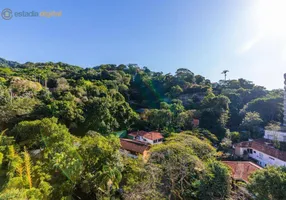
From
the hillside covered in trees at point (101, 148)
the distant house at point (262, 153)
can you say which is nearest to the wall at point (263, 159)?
the distant house at point (262, 153)

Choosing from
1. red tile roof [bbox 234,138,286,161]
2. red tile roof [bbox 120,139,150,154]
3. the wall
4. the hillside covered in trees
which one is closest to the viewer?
the hillside covered in trees

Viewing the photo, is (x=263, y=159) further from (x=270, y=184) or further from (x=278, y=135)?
(x=270, y=184)

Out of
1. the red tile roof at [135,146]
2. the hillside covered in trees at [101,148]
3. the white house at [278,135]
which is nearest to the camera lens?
the hillside covered in trees at [101,148]

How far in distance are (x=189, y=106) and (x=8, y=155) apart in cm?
3444

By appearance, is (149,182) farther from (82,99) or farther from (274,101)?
(274,101)

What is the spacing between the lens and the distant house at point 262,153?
2059cm

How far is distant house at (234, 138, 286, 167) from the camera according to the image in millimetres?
20594

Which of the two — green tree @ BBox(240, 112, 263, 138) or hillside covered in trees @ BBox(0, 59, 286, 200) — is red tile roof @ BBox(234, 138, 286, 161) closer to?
hillside covered in trees @ BBox(0, 59, 286, 200)

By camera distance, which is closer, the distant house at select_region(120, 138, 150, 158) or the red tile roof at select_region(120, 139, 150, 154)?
the distant house at select_region(120, 138, 150, 158)

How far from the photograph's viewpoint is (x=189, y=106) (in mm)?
39719

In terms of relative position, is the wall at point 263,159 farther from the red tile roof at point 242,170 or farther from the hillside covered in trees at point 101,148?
the red tile roof at point 242,170

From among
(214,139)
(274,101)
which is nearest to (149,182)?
(214,139)

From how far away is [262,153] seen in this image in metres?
22.6

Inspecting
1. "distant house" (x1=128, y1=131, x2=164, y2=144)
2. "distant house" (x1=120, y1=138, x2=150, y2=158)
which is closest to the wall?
"distant house" (x1=128, y1=131, x2=164, y2=144)
